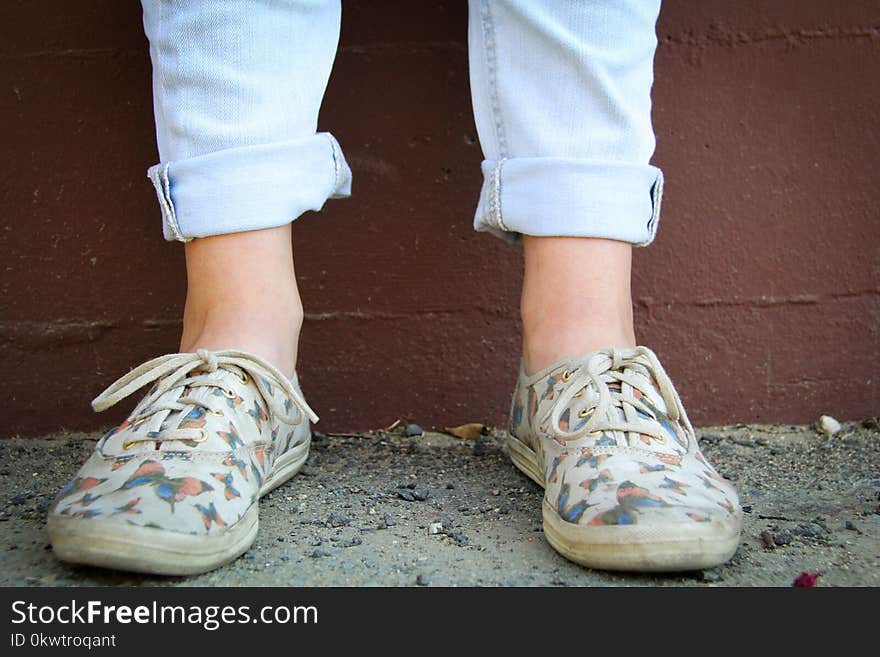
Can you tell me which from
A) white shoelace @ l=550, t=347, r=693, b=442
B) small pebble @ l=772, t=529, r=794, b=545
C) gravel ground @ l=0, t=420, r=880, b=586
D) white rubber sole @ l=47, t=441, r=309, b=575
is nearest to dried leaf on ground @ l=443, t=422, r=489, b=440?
gravel ground @ l=0, t=420, r=880, b=586

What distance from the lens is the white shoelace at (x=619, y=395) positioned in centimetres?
96

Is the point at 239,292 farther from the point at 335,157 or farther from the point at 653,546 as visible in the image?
the point at 653,546

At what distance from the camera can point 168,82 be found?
0.99 metres

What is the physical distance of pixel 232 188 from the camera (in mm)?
1007

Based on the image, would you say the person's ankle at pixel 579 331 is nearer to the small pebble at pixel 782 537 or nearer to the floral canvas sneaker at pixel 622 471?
the floral canvas sneaker at pixel 622 471

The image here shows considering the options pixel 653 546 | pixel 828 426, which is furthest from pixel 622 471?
pixel 828 426

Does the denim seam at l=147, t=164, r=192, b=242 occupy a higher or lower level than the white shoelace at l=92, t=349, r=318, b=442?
higher

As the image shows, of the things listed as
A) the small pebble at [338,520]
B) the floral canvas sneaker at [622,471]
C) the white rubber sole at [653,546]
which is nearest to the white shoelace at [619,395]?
the floral canvas sneaker at [622,471]

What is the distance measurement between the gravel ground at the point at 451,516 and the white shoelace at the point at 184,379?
16cm

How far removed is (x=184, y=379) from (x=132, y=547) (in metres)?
0.24

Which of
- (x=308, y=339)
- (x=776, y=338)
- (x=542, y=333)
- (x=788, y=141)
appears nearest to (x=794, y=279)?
(x=776, y=338)

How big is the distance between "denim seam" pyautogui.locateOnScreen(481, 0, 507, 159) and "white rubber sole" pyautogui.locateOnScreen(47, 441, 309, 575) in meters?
0.58

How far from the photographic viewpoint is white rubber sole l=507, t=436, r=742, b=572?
2.69 ft

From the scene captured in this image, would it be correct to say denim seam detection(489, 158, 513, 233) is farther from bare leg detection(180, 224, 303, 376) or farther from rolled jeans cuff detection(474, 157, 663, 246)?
bare leg detection(180, 224, 303, 376)
